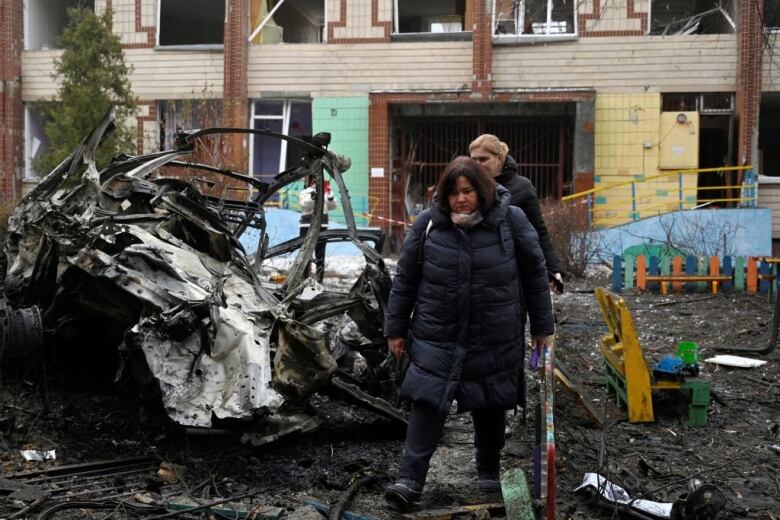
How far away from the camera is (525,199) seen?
17.2 ft

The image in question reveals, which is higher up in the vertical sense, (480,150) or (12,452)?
(480,150)

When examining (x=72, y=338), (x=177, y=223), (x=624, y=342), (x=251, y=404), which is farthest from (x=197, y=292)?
(x=624, y=342)

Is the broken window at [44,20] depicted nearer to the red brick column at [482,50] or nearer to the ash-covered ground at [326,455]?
the red brick column at [482,50]

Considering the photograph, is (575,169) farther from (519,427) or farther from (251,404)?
(251,404)

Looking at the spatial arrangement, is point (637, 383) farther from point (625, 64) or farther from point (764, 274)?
point (625, 64)

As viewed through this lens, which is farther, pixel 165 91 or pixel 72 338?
pixel 165 91

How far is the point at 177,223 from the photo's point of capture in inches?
209

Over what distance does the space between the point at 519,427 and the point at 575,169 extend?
1419 cm

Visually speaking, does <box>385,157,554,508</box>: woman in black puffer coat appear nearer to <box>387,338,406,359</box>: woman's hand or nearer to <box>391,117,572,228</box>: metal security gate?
<box>387,338,406,359</box>: woman's hand

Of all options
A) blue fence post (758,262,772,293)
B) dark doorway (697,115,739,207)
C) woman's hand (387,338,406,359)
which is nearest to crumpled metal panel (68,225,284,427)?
woman's hand (387,338,406,359)

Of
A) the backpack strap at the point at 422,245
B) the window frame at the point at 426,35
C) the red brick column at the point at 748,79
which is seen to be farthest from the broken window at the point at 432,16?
the backpack strap at the point at 422,245

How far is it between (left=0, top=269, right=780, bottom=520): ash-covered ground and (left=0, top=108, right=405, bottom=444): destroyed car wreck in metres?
0.26

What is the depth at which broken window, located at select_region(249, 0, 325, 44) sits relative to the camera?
2084cm

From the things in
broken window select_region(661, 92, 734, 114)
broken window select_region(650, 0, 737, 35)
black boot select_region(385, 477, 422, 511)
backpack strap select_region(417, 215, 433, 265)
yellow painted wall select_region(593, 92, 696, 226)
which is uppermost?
broken window select_region(650, 0, 737, 35)
